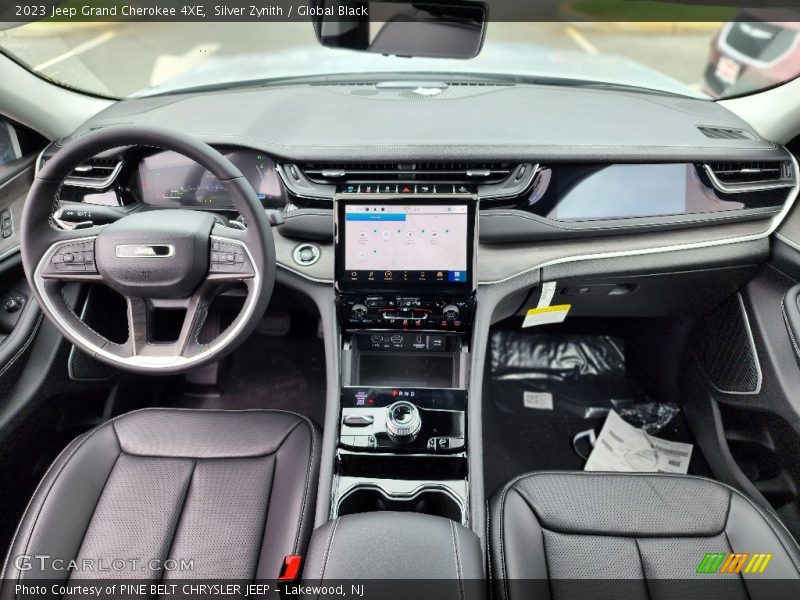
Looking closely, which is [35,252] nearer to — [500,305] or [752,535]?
[500,305]

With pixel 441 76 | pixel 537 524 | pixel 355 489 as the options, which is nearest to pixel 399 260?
pixel 355 489

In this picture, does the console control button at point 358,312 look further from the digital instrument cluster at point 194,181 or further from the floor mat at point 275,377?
the floor mat at point 275,377

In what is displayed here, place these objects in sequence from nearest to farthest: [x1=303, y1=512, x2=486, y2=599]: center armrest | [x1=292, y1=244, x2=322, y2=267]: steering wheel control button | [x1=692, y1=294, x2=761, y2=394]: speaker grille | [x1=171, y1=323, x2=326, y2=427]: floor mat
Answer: [x1=303, y1=512, x2=486, y2=599]: center armrest
[x1=292, y1=244, x2=322, y2=267]: steering wheel control button
[x1=692, y1=294, x2=761, y2=394]: speaker grille
[x1=171, y1=323, x2=326, y2=427]: floor mat

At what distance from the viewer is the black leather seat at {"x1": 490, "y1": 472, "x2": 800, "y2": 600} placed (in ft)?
3.91

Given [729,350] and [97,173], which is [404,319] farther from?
[729,350]

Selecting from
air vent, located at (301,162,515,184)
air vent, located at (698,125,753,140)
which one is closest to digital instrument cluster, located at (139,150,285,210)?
air vent, located at (301,162,515,184)

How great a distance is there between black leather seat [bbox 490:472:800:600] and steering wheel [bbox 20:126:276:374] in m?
0.79

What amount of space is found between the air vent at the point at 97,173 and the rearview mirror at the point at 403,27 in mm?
717

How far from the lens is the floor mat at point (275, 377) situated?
226cm

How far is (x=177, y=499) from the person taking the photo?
1.36m

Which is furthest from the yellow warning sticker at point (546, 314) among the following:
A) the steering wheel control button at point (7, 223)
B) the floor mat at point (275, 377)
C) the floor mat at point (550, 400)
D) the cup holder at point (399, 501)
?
the steering wheel control button at point (7, 223)

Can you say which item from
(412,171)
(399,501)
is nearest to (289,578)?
(399,501)

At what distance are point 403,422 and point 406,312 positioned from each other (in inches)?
12.3

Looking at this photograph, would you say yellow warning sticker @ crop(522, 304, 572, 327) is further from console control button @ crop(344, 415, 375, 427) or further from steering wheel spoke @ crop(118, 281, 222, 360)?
steering wheel spoke @ crop(118, 281, 222, 360)
